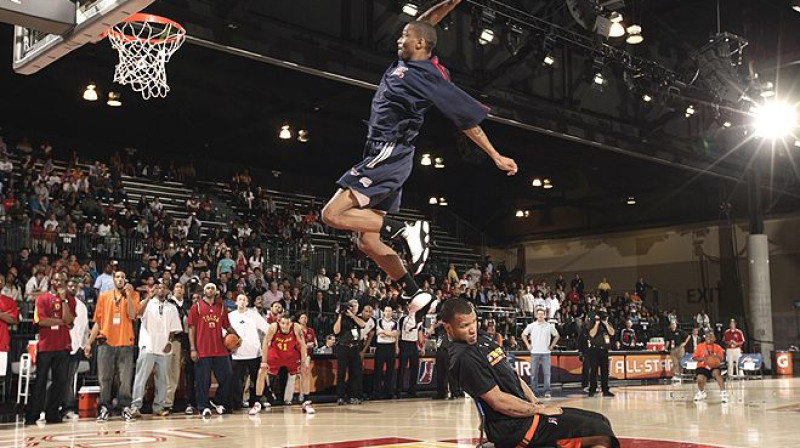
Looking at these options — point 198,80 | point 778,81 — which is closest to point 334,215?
point 198,80

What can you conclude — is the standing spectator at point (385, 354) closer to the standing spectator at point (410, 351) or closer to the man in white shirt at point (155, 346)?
the standing spectator at point (410, 351)

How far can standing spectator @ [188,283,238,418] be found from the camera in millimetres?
13633

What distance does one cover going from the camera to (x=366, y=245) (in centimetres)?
580

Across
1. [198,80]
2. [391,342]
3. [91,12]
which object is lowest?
[391,342]

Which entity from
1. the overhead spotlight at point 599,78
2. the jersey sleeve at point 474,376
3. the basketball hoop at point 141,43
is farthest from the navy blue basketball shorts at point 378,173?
the overhead spotlight at point 599,78

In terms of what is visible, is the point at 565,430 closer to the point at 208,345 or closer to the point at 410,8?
the point at 208,345

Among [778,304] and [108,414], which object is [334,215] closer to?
[108,414]

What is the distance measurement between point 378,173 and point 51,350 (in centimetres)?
865

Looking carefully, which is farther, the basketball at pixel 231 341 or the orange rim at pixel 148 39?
the basketball at pixel 231 341

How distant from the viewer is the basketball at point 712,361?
16.0 metres

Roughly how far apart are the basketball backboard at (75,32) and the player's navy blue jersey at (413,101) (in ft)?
9.74

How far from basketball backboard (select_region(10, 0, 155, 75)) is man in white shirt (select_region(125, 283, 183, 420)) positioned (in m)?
5.38

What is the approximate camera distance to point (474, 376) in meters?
5.30

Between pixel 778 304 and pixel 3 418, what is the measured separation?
1233 inches
